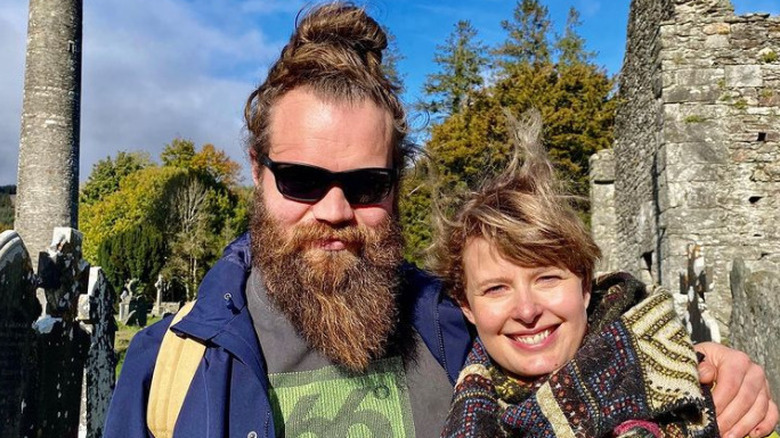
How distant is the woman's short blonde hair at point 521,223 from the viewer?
1.85m

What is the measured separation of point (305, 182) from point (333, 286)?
0.30 metres

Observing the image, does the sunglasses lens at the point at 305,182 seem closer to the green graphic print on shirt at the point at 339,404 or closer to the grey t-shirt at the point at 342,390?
the grey t-shirt at the point at 342,390

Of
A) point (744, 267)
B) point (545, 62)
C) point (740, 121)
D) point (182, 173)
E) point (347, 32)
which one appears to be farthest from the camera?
point (182, 173)

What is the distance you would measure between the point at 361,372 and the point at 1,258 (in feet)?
5.06

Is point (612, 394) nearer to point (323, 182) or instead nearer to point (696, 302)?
point (323, 182)

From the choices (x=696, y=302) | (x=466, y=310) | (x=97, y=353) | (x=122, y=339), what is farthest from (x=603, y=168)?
(x=466, y=310)

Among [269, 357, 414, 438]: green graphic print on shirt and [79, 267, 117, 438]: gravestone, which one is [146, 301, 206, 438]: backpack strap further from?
[79, 267, 117, 438]: gravestone

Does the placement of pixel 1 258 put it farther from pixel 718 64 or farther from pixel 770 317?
pixel 718 64

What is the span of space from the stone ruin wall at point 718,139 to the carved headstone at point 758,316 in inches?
99.9

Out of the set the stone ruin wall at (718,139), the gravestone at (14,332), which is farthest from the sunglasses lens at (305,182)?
the stone ruin wall at (718,139)

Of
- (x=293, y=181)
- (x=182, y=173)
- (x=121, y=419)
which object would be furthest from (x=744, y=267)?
(x=182, y=173)

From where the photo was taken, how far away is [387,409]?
1.78 m

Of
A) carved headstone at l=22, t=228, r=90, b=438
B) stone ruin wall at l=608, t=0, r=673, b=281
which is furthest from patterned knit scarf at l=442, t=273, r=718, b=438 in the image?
stone ruin wall at l=608, t=0, r=673, b=281

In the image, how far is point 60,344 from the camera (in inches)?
130
